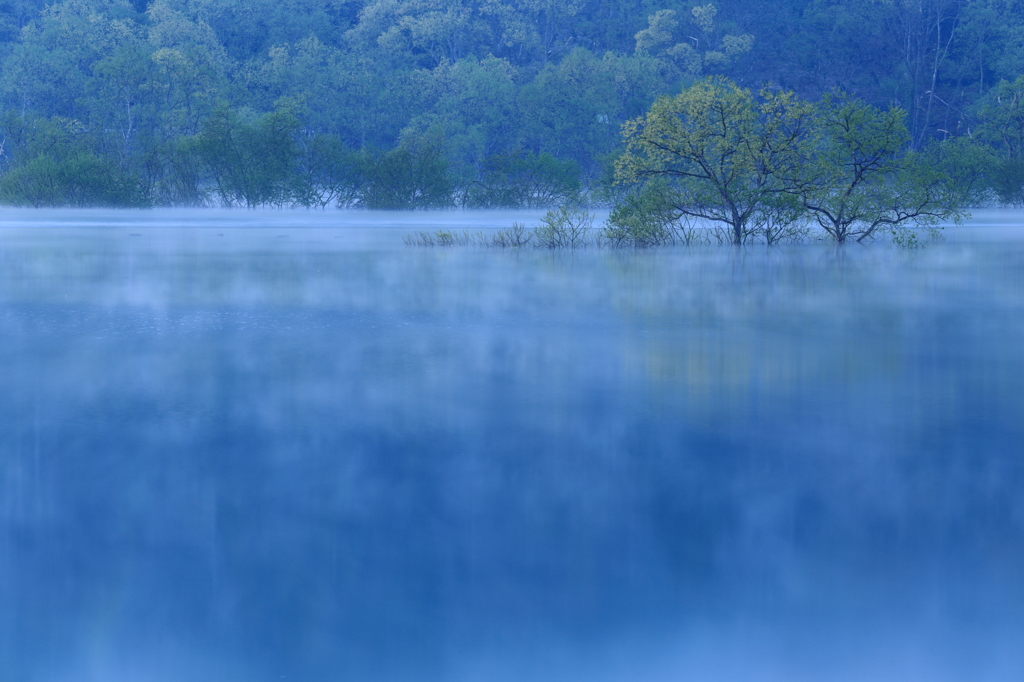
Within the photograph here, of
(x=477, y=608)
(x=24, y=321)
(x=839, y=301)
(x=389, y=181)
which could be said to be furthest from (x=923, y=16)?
(x=477, y=608)

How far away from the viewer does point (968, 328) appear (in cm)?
1063

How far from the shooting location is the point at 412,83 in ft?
215

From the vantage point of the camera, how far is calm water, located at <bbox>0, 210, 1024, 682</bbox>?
339 centimetres

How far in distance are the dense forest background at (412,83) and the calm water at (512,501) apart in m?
40.4

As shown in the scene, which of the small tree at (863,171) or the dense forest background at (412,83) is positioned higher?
the dense forest background at (412,83)

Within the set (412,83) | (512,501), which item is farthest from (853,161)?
(412,83)

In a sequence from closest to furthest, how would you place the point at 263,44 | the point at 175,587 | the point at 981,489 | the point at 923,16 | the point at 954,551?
the point at 175,587 < the point at 954,551 < the point at 981,489 < the point at 923,16 < the point at 263,44

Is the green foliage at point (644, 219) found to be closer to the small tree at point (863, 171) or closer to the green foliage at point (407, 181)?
the small tree at point (863, 171)

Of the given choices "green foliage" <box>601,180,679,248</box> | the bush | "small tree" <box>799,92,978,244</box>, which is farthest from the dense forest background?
"small tree" <box>799,92,978,244</box>

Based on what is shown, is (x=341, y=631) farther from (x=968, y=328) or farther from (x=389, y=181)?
(x=389, y=181)

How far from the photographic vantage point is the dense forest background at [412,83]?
49.8 m

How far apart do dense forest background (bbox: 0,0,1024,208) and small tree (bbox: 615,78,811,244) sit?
74.0ft

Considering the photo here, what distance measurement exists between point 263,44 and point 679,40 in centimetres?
2688

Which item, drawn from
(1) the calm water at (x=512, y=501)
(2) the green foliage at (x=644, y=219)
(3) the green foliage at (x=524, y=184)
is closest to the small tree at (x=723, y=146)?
(2) the green foliage at (x=644, y=219)
